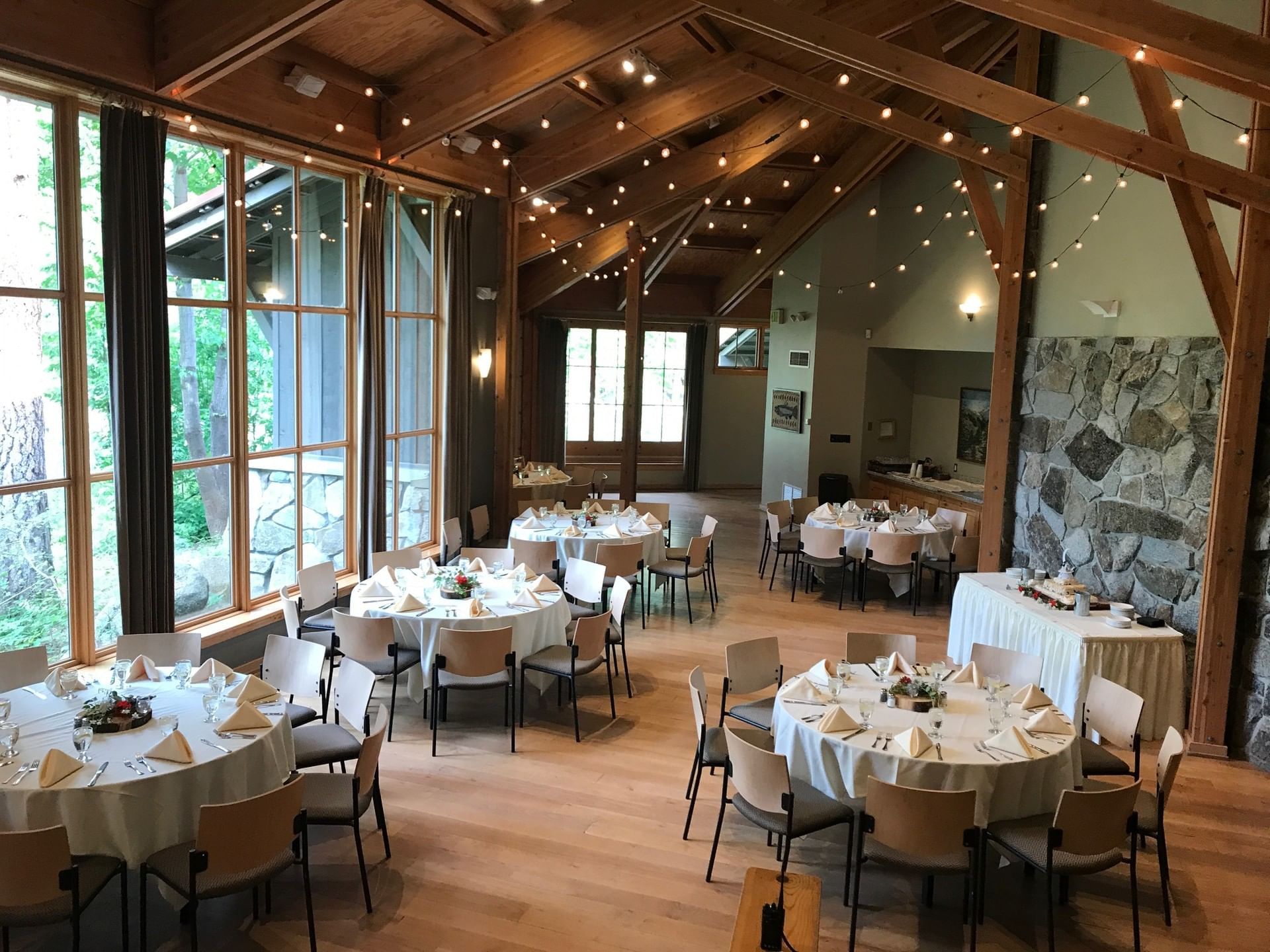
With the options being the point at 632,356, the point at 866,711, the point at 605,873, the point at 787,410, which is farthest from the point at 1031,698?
the point at 787,410

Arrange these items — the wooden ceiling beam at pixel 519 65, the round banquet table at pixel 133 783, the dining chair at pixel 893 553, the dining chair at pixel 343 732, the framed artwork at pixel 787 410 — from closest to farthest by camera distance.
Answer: the round banquet table at pixel 133 783
the dining chair at pixel 343 732
the wooden ceiling beam at pixel 519 65
the dining chair at pixel 893 553
the framed artwork at pixel 787 410

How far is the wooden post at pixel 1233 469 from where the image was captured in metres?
6.05

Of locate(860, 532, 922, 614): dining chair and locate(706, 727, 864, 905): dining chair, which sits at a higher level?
locate(860, 532, 922, 614): dining chair

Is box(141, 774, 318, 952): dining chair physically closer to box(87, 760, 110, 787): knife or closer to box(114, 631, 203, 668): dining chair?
box(87, 760, 110, 787): knife

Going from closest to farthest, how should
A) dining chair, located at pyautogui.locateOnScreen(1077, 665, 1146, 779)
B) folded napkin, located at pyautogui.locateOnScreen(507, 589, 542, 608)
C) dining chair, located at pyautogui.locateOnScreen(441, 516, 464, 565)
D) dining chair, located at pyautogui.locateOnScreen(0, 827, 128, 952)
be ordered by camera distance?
dining chair, located at pyautogui.locateOnScreen(0, 827, 128, 952)
dining chair, located at pyautogui.locateOnScreen(1077, 665, 1146, 779)
folded napkin, located at pyautogui.locateOnScreen(507, 589, 542, 608)
dining chair, located at pyautogui.locateOnScreen(441, 516, 464, 565)

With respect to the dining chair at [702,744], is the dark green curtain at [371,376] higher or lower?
higher

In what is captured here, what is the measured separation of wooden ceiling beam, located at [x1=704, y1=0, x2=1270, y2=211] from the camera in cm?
611

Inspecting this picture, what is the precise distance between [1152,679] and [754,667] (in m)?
2.93

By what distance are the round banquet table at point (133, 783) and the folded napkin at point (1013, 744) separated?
328 centimetres

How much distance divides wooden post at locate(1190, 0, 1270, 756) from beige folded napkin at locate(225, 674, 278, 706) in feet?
18.8

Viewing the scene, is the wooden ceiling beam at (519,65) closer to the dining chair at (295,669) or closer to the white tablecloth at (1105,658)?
the dining chair at (295,669)

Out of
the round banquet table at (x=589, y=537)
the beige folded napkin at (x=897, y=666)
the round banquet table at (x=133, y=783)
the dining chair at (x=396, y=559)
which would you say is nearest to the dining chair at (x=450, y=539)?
the round banquet table at (x=589, y=537)

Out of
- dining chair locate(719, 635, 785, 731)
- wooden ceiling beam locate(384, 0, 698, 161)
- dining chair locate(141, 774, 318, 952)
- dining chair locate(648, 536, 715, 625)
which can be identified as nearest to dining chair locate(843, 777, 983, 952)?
dining chair locate(719, 635, 785, 731)

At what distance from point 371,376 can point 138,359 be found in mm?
2597
